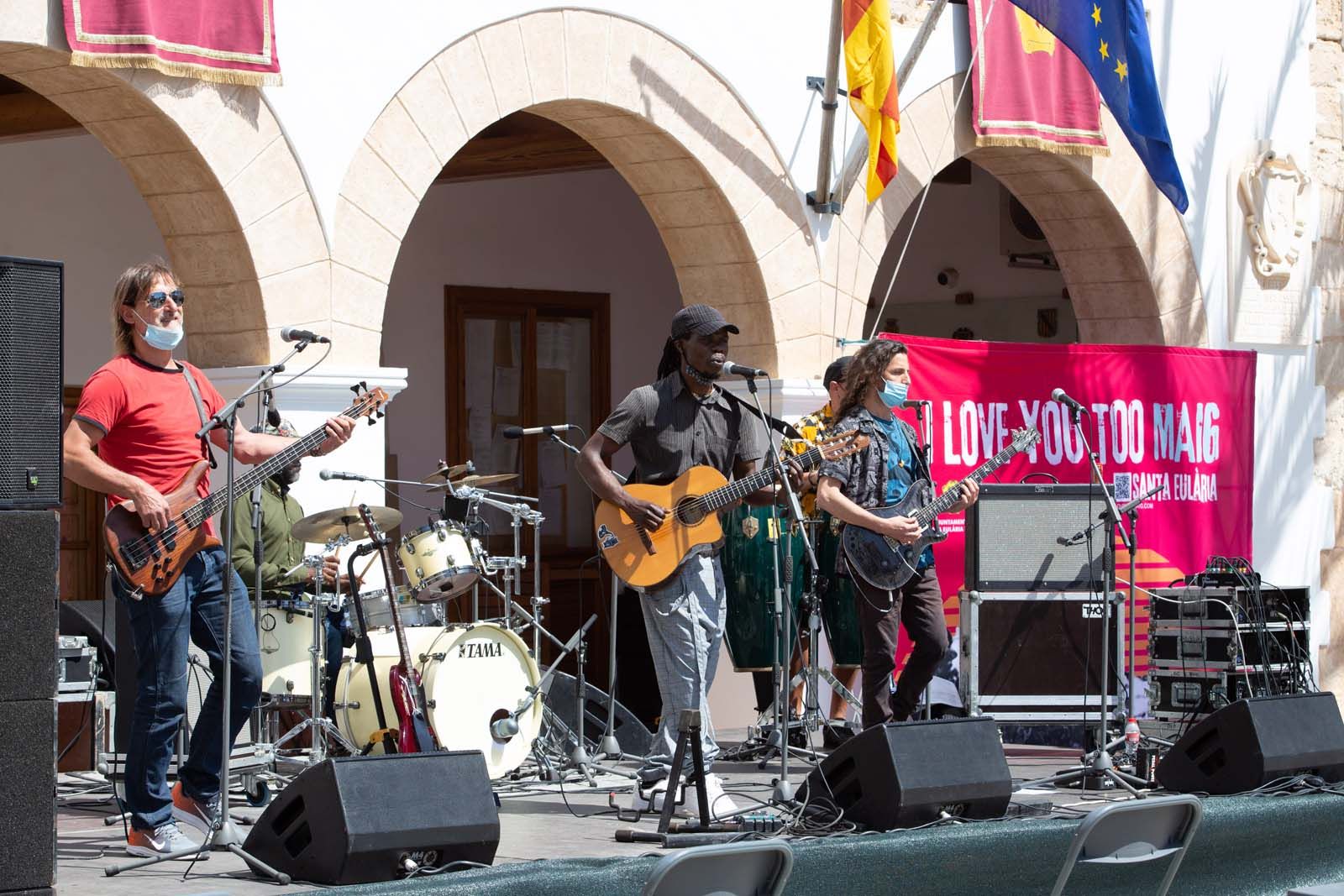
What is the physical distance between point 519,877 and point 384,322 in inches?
263

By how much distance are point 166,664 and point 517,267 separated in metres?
6.60

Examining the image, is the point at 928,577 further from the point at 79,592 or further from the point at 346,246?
the point at 79,592

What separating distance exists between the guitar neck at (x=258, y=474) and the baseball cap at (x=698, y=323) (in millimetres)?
1095

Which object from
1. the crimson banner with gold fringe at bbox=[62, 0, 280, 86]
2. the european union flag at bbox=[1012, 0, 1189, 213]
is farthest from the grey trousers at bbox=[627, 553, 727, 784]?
the european union flag at bbox=[1012, 0, 1189, 213]

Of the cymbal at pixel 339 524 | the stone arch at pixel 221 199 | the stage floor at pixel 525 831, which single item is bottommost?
the stage floor at pixel 525 831

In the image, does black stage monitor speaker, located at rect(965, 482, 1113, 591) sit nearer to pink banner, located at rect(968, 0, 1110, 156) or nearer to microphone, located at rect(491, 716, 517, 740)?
microphone, located at rect(491, 716, 517, 740)

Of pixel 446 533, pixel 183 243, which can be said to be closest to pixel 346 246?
pixel 183 243

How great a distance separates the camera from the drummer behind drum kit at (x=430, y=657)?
6.88 metres

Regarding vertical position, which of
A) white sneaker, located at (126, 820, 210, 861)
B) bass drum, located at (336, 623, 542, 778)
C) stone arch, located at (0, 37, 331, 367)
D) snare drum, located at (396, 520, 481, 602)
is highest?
stone arch, located at (0, 37, 331, 367)

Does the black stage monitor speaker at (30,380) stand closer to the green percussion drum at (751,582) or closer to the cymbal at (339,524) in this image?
the cymbal at (339,524)

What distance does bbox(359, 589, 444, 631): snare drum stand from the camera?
23.5ft

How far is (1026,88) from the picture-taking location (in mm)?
9438

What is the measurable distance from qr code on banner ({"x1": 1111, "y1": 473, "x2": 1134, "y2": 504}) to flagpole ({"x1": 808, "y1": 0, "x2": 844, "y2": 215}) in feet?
6.25

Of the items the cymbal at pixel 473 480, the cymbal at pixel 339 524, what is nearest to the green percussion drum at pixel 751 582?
the cymbal at pixel 473 480
